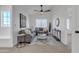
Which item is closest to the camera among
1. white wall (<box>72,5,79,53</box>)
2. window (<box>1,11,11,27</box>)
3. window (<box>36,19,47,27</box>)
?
white wall (<box>72,5,79,53</box>)

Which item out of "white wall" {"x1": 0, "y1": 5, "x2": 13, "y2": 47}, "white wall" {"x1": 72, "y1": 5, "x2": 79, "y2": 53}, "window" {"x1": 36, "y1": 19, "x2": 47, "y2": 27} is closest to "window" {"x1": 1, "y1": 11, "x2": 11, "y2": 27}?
"white wall" {"x1": 0, "y1": 5, "x2": 13, "y2": 47}

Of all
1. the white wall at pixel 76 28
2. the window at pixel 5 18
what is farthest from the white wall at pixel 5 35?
the white wall at pixel 76 28

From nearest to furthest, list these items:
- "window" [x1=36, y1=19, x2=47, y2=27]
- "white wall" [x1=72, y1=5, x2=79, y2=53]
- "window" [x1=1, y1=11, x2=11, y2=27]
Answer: "white wall" [x1=72, y1=5, x2=79, y2=53] → "window" [x1=1, y1=11, x2=11, y2=27] → "window" [x1=36, y1=19, x2=47, y2=27]

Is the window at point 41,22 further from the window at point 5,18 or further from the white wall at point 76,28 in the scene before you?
the white wall at point 76,28

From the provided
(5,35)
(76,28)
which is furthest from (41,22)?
(76,28)

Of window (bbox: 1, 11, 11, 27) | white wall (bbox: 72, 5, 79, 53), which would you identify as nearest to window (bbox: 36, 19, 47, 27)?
window (bbox: 1, 11, 11, 27)

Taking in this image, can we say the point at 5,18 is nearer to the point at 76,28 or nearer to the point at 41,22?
the point at 76,28

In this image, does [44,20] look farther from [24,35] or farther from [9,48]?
[9,48]

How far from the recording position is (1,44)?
6090mm

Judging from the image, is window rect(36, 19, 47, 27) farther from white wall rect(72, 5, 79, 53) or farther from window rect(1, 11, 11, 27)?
white wall rect(72, 5, 79, 53)

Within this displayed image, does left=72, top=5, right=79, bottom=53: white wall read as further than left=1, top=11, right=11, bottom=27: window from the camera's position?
No

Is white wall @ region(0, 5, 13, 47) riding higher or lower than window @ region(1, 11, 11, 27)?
lower
